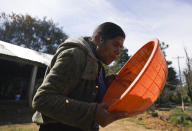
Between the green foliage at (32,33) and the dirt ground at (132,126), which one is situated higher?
the green foliage at (32,33)

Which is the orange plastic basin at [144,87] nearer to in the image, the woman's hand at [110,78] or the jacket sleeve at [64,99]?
the jacket sleeve at [64,99]

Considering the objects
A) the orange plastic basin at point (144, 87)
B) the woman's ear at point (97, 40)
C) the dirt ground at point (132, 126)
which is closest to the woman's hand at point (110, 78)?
the orange plastic basin at point (144, 87)

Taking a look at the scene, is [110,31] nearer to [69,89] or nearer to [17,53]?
[69,89]

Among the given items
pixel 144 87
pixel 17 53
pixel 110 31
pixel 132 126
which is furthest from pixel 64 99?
pixel 17 53

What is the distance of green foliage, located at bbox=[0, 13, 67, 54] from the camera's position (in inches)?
1020

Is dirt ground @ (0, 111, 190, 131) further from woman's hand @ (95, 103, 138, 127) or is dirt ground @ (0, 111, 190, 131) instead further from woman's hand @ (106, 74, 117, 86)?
woman's hand @ (95, 103, 138, 127)

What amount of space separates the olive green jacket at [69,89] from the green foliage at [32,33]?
90.4ft

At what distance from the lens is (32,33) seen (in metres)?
27.5

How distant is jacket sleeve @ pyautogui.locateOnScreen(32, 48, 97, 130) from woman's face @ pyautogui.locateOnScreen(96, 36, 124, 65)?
16.0 inches

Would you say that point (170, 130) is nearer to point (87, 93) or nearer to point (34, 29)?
point (87, 93)

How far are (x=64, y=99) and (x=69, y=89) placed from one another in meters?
0.12

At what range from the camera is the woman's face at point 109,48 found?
4.53 ft

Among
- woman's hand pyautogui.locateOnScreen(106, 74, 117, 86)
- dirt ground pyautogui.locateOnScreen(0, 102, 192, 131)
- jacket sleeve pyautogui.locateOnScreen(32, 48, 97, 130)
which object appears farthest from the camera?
dirt ground pyautogui.locateOnScreen(0, 102, 192, 131)

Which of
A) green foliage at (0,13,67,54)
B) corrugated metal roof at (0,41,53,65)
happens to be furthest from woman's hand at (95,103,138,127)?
green foliage at (0,13,67,54)
